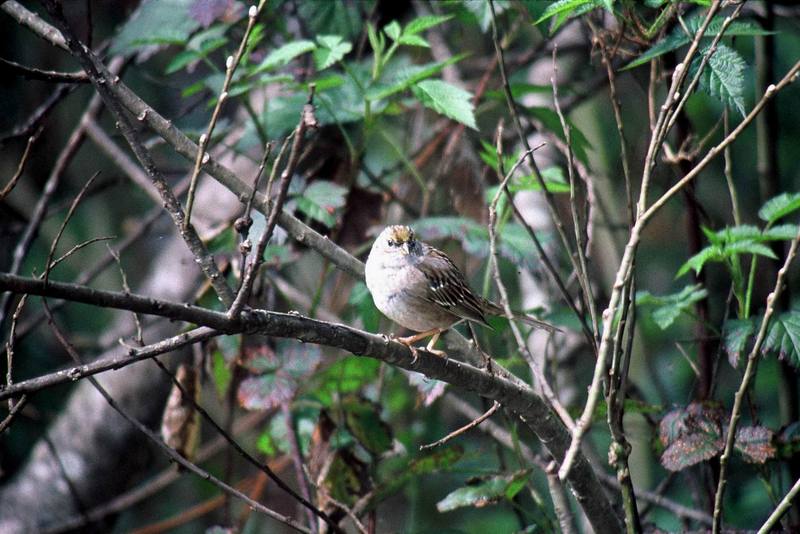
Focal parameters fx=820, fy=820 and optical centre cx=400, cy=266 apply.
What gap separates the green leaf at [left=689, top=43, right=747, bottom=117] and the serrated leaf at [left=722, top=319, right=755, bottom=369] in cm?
73

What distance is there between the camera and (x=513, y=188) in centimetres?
329

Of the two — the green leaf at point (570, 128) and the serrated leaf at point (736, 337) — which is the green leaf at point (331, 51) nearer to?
the green leaf at point (570, 128)

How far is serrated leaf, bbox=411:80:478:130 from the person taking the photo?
2857mm

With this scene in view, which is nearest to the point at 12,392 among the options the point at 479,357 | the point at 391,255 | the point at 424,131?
the point at 479,357

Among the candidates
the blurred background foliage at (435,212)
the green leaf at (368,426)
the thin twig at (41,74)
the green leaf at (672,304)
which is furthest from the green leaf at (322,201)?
the green leaf at (672,304)

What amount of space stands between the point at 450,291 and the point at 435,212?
123 cm

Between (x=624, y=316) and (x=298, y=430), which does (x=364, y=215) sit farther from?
(x=624, y=316)

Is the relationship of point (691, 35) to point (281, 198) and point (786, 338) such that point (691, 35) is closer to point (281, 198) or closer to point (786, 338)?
point (786, 338)

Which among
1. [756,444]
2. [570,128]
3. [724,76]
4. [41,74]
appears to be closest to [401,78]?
[570,128]

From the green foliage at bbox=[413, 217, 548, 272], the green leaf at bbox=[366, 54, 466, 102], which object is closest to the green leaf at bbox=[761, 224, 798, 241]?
the green foliage at bbox=[413, 217, 548, 272]

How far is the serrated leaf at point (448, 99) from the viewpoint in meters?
2.86

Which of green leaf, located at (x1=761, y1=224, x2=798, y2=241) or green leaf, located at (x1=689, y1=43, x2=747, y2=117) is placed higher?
green leaf, located at (x1=689, y1=43, x2=747, y2=117)

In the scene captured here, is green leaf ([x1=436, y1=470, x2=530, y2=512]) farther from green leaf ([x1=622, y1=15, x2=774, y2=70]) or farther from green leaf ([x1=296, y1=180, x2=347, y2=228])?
green leaf ([x1=622, y1=15, x2=774, y2=70])

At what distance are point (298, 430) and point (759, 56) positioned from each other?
2.65 meters
